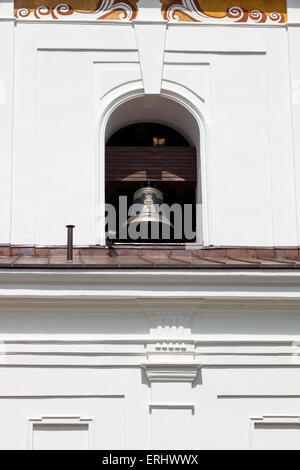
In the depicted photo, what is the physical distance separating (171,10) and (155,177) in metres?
2.07

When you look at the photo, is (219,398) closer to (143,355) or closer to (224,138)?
(143,355)

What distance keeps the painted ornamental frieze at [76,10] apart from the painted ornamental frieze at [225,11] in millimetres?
501

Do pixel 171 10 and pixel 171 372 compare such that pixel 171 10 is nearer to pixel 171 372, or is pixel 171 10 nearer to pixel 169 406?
pixel 171 372

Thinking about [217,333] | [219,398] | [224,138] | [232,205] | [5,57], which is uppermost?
[5,57]

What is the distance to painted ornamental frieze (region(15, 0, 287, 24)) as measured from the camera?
31.7 feet

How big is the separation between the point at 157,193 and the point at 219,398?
2.79m

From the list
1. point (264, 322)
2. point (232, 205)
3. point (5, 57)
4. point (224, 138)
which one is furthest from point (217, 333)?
point (5, 57)

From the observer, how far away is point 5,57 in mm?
9477

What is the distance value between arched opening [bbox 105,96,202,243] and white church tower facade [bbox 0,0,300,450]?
0.03m

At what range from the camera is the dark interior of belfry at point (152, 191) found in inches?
373

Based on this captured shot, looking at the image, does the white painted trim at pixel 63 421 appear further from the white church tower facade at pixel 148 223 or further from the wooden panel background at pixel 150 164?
the wooden panel background at pixel 150 164

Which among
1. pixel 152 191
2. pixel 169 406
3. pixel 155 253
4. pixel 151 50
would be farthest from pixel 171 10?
pixel 169 406

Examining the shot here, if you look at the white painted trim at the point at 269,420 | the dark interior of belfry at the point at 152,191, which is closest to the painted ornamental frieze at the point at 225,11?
the dark interior of belfry at the point at 152,191

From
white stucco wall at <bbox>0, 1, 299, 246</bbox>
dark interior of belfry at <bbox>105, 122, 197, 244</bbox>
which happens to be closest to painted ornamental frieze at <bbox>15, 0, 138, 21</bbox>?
white stucco wall at <bbox>0, 1, 299, 246</bbox>
